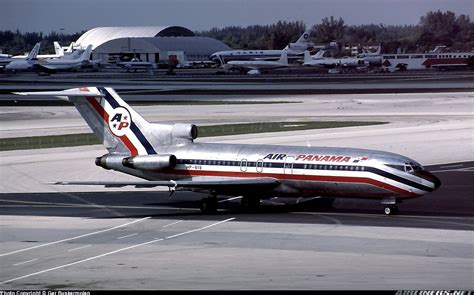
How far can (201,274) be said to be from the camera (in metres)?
27.5

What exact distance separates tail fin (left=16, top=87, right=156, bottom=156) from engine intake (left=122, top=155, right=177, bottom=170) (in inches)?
55.4

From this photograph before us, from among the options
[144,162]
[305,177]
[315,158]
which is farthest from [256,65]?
[305,177]

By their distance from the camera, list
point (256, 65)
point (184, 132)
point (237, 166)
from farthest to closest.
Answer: point (256, 65), point (184, 132), point (237, 166)

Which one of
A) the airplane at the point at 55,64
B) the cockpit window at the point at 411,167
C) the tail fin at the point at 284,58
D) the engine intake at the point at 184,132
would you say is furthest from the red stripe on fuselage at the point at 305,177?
the tail fin at the point at 284,58

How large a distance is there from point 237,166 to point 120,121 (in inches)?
267

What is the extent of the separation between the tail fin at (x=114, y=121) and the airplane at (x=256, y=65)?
144603 mm

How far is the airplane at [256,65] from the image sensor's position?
623ft

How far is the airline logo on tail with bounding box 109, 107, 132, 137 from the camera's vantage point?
44.7 metres

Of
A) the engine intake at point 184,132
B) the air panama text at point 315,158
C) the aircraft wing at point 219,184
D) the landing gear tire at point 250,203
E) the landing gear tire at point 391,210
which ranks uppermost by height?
the engine intake at point 184,132

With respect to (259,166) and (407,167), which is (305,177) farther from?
(407,167)

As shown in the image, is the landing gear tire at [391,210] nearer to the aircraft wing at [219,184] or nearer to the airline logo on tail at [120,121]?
the aircraft wing at [219,184]

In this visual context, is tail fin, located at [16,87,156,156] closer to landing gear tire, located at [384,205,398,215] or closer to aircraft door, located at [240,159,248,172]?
aircraft door, located at [240,159,248,172]

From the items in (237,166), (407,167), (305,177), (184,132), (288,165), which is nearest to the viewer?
(407,167)

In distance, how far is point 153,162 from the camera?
42688 mm
